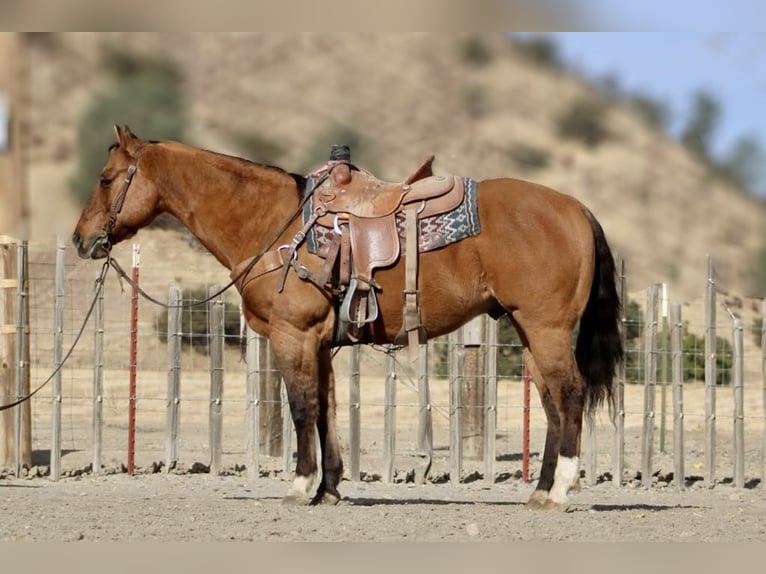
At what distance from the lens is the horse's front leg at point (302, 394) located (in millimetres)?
8688

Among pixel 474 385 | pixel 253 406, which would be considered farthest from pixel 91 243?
pixel 474 385

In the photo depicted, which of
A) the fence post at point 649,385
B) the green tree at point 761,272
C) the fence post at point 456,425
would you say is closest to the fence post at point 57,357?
the fence post at point 456,425

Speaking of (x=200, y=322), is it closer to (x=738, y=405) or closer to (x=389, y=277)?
Result: (x=738, y=405)

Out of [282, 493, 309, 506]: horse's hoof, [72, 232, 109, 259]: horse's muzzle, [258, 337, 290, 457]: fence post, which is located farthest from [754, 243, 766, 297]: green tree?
[72, 232, 109, 259]: horse's muzzle

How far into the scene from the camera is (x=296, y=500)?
876 cm

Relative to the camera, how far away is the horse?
8617 mm

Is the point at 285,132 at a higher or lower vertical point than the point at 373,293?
higher

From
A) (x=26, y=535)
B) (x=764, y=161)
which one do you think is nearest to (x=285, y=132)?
(x=26, y=535)

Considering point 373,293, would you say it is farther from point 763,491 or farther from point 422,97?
point 763,491

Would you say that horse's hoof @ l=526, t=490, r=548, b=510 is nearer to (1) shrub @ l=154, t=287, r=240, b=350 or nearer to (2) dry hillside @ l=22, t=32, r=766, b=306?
(2) dry hillside @ l=22, t=32, r=766, b=306

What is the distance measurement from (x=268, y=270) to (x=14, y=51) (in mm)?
2289

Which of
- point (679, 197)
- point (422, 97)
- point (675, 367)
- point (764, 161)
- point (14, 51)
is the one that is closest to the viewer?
point (14, 51)

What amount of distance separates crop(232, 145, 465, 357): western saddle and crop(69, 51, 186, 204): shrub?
1.22 meters

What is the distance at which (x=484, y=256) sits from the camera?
866cm
